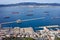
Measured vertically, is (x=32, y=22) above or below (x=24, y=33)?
above

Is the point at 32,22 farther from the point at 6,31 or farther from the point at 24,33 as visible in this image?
the point at 6,31

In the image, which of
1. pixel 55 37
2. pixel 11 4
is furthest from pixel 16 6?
pixel 55 37

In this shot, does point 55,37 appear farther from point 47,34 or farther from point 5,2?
point 5,2

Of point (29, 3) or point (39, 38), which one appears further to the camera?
point (29, 3)

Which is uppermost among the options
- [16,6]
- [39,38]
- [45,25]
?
[16,6]

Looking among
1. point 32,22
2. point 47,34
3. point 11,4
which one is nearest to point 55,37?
point 47,34

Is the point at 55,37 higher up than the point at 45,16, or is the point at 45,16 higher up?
the point at 45,16
